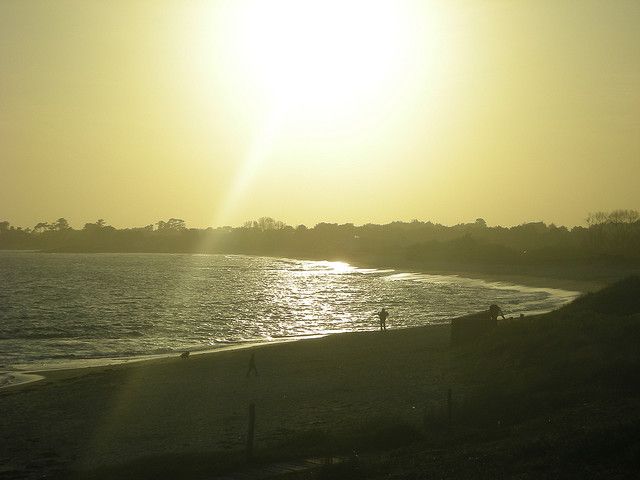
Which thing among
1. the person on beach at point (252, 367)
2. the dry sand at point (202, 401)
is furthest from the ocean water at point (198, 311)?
the person on beach at point (252, 367)

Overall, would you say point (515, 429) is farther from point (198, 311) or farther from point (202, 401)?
point (198, 311)

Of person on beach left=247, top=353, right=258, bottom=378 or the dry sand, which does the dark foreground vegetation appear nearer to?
the dry sand

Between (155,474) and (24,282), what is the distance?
295ft

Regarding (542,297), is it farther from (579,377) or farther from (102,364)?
(579,377)

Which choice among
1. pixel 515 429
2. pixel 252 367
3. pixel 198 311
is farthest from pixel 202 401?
pixel 198 311

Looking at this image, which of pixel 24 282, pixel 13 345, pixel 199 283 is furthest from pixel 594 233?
pixel 13 345

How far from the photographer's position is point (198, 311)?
5934 centimetres

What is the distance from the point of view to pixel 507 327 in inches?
1031

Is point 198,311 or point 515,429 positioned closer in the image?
point 515,429

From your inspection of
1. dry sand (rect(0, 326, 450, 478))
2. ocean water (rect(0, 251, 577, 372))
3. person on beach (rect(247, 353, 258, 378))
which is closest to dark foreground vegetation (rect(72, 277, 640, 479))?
dry sand (rect(0, 326, 450, 478))

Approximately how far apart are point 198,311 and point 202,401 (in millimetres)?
37652

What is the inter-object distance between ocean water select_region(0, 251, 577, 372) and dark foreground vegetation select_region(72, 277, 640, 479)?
1878 centimetres

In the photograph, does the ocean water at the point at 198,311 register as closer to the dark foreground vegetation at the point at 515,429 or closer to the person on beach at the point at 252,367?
the person on beach at the point at 252,367

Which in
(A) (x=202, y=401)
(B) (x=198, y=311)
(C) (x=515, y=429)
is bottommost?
(A) (x=202, y=401)
